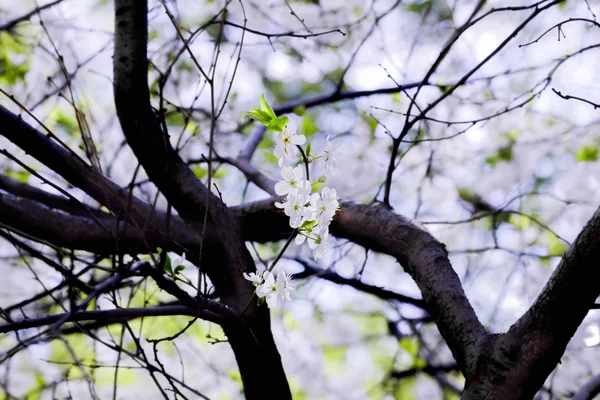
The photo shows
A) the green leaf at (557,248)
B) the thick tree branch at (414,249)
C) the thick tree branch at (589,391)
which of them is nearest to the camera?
the thick tree branch at (414,249)

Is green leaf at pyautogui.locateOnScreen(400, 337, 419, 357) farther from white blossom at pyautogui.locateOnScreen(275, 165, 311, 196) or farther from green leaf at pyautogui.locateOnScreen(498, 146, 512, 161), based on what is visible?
white blossom at pyautogui.locateOnScreen(275, 165, 311, 196)

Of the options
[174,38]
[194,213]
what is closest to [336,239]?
[194,213]

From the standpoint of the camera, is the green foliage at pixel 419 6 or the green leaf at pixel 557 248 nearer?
the green leaf at pixel 557 248

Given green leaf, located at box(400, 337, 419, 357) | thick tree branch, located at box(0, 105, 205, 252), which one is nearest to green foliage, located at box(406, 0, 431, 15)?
green leaf, located at box(400, 337, 419, 357)

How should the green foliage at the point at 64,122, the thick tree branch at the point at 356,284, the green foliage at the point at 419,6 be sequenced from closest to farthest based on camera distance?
1. the thick tree branch at the point at 356,284
2. the green foliage at the point at 64,122
3. the green foliage at the point at 419,6

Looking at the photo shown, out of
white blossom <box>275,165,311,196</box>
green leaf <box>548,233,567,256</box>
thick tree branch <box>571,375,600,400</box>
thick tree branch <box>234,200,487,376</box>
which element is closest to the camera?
white blossom <box>275,165,311,196</box>

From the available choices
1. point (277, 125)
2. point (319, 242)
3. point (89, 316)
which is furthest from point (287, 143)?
point (89, 316)

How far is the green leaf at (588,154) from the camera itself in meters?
1.81

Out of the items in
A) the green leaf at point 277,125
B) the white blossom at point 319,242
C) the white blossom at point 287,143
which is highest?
the green leaf at point 277,125

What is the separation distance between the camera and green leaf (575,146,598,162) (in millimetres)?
1814

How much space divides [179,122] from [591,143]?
1450 mm

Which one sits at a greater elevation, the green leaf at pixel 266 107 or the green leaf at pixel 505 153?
the green leaf at pixel 505 153

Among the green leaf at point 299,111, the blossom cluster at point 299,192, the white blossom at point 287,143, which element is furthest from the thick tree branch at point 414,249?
the green leaf at point 299,111

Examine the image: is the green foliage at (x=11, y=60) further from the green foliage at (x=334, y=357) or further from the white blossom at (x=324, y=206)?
the green foliage at (x=334, y=357)
